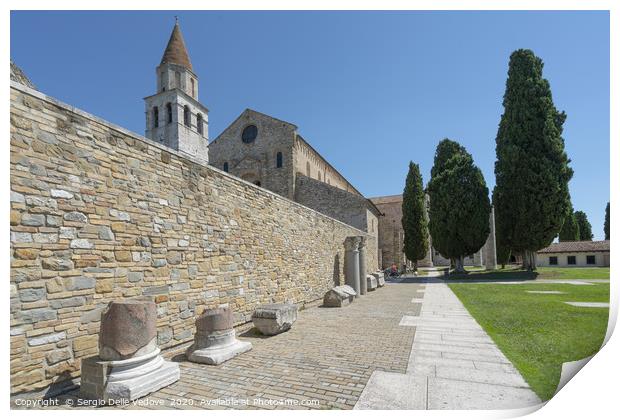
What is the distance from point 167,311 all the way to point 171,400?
1.97m

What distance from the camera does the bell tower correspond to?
26.0m

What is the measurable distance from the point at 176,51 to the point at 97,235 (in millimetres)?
27153

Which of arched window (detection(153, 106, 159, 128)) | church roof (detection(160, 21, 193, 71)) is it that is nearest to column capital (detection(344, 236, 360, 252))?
arched window (detection(153, 106, 159, 128))

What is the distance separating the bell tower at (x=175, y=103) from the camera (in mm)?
25984

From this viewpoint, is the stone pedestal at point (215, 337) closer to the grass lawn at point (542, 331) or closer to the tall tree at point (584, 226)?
the grass lawn at point (542, 331)

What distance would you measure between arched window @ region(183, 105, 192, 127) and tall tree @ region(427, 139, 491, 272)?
19964 mm

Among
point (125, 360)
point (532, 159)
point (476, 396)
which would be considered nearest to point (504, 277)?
point (532, 159)

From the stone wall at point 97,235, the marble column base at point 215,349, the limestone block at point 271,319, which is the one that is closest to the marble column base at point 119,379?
the stone wall at point 97,235

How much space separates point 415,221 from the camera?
30.3 meters

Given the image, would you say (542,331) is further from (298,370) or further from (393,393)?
(298,370)

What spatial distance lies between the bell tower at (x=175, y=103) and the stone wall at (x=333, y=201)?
8619 mm

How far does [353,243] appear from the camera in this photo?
15586mm

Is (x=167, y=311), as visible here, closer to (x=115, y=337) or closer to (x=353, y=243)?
(x=115, y=337)

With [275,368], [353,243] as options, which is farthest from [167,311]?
[353,243]
